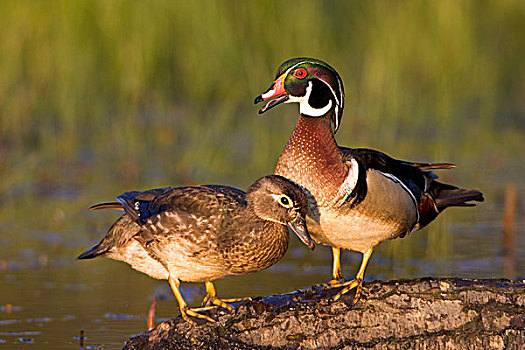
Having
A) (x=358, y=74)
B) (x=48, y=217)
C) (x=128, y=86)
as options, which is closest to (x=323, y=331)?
(x=48, y=217)

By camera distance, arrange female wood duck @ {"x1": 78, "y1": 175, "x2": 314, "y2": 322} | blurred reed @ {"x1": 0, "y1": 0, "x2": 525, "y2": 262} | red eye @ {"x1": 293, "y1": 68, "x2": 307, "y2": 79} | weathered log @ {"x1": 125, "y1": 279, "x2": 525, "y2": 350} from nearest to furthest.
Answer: weathered log @ {"x1": 125, "y1": 279, "x2": 525, "y2": 350} → female wood duck @ {"x1": 78, "y1": 175, "x2": 314, "y2": 322} → red eye @ {"x1": 293, "y1": 68, "x2": 307, "y2": 79} → blurred reed @ {"x1": 0, "y1": 0, "x2": 525, "y2": 262}

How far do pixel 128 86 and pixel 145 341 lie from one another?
20.9ft

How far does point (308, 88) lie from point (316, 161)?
1.30ft

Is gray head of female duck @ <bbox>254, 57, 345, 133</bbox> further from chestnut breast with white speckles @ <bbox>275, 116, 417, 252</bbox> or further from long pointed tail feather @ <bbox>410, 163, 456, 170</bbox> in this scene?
long pointed tail feather @ <bbox>410, 163, 456, 170</bbox>

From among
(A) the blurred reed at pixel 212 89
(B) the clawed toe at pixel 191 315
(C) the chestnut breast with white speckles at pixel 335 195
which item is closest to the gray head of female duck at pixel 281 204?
(C) the chestnut breast with white speckles at pixel 335 195

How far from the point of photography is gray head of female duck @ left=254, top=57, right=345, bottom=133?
518 cm

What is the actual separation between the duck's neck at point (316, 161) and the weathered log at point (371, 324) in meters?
0.60

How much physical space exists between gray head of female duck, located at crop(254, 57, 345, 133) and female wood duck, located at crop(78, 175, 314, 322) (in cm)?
62

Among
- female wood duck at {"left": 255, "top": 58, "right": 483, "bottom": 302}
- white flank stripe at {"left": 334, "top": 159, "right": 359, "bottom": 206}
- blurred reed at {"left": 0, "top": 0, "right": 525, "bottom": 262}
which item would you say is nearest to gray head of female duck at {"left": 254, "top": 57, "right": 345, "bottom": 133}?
female wood duck at {"left": 255, "top": 58, "right": 483, "bottom": 302}

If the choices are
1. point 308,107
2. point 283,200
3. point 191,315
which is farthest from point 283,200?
point 308,107

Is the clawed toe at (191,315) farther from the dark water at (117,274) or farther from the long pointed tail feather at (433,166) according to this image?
the long pointed tail feather at (433,166)

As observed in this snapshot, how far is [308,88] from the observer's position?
17.1ft

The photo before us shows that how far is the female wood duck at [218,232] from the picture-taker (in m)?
4.59

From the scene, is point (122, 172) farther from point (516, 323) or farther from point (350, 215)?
point (516, 323)
